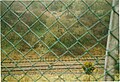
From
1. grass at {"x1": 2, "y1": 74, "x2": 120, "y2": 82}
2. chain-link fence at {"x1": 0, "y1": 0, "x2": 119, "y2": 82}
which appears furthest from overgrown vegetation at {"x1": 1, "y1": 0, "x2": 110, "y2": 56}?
grass at {"x1": 2, "y1": 74, "x2": 120, "y2": 82}

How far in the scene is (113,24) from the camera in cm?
100

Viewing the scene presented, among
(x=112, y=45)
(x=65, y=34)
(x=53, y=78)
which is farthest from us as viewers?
(x=53, y=78)

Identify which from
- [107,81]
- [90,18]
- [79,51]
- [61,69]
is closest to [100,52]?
[79,51]

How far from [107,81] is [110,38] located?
0.64ft

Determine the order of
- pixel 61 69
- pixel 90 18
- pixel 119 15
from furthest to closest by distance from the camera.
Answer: pixel 61 69 < pixel 90 18 < pixel 119 15

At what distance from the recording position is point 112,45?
1.01 meters

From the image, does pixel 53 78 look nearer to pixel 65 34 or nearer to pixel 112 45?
pixel 65 34

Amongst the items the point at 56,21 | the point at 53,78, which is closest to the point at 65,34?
the point at 56,21

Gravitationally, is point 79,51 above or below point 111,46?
above

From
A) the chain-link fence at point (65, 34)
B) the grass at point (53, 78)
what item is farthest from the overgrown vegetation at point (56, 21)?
the grass at point (53, 78)

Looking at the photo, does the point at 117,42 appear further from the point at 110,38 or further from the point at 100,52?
the point at 100,52

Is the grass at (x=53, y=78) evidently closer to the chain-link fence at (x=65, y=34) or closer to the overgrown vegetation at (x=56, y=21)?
the chain-link fence at (x=65, y=34)

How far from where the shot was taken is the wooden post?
0.98 m

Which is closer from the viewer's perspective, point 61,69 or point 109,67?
point 109,67
